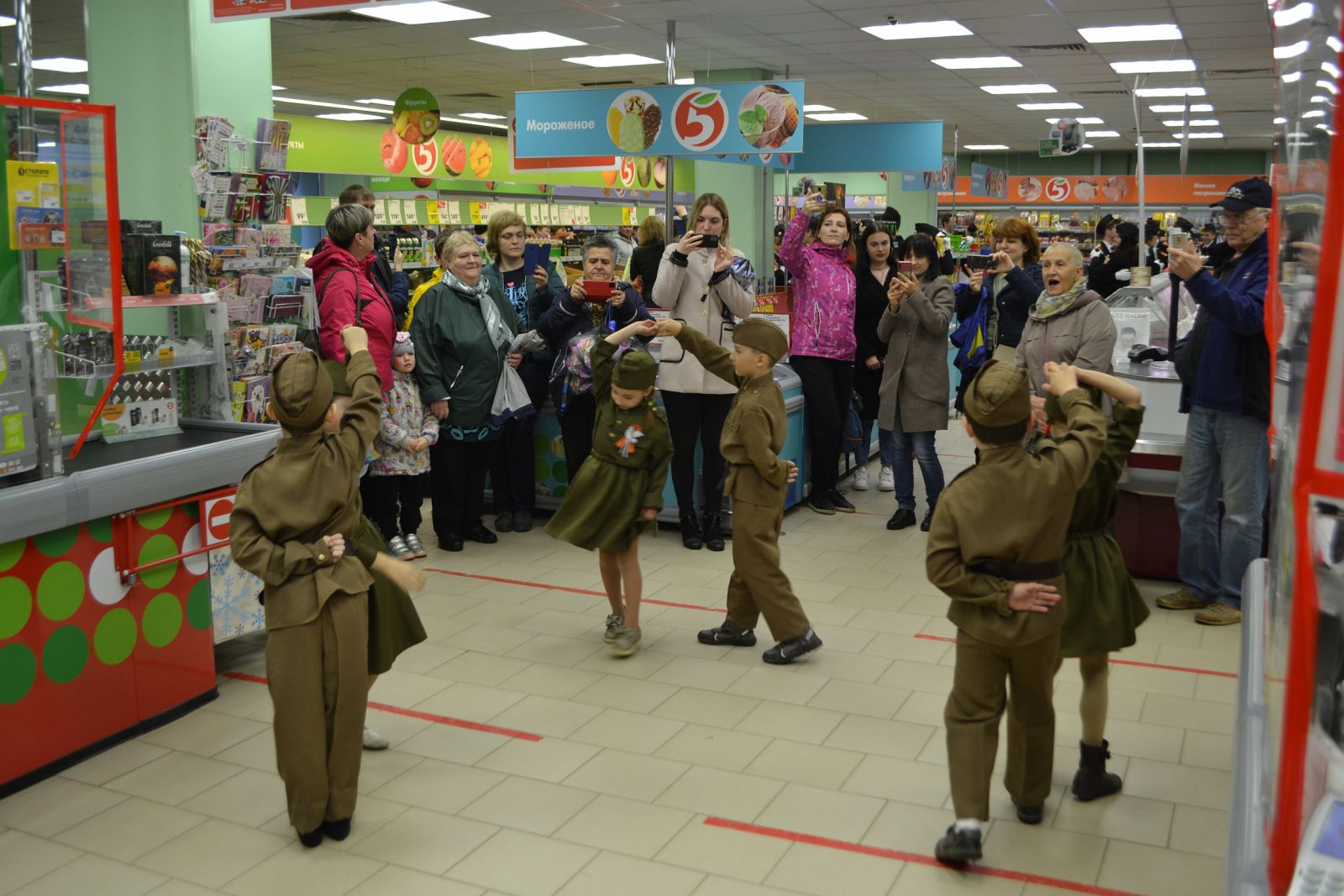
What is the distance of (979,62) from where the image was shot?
12172 mm

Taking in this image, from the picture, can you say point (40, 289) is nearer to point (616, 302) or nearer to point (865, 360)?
point (616, 302)

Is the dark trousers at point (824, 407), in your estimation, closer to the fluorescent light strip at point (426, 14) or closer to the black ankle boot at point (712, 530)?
the black ankle boot at point (712, 530)

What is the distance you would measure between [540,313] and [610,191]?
1042 centimetres

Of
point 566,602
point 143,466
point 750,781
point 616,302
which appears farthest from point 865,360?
point 143,466

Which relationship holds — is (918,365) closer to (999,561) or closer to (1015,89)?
(999,561)

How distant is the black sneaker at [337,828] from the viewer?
315 centimetres

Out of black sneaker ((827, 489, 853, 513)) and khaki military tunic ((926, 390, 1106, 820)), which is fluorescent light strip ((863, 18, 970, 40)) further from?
khaki military tunic ((926, 390, 1106, 820))

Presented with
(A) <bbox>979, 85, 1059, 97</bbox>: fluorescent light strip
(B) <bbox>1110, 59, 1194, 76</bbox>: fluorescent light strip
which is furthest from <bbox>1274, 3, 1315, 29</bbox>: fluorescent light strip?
(A) <bbox>979, 85, 1059, 97</bbox>: fluorescent light strip

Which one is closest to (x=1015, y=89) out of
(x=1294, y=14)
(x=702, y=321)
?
(x=702, y=321)

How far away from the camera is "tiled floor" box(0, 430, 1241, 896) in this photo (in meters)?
3.01

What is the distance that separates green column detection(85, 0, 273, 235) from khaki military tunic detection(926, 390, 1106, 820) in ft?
11.7

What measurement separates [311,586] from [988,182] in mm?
17326

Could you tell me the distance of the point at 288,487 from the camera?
2953mm

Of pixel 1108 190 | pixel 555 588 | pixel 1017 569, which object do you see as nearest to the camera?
pixel 1017 569
